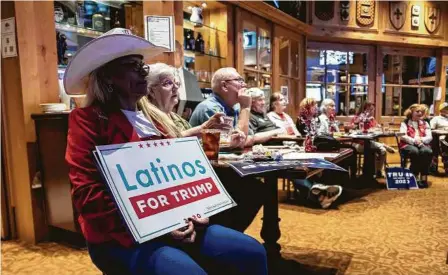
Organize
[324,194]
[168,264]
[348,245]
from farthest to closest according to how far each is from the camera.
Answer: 1. [324,194]
2. [348,245]
3. [168,264]

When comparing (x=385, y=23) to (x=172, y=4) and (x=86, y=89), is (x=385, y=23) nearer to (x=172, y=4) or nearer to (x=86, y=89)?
(x=172, y=4)

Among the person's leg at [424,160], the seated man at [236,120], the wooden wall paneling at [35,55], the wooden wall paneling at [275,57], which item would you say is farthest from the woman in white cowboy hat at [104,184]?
the wooden wall paneling at [275,57]

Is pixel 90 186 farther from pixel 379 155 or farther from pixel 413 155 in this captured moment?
pixel 379 155

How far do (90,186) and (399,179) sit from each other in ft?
13.7

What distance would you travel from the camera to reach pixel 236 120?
240 centimetres

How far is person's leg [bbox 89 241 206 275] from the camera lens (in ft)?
3.23

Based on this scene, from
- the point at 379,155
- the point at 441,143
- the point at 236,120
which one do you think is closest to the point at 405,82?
the point at 441,143

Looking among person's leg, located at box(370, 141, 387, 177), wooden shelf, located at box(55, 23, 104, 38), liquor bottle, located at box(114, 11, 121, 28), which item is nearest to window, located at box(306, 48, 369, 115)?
person's leg, located at box(370, 141, 387, 177)

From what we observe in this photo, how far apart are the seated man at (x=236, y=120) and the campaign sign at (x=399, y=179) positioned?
8.85 ft

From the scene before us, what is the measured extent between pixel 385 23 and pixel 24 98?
672 centimetres

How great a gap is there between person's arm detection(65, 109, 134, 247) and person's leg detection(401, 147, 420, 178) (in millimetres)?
4489

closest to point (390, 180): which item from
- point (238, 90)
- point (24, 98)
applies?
point (238, 90)

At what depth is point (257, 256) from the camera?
1.19 metres

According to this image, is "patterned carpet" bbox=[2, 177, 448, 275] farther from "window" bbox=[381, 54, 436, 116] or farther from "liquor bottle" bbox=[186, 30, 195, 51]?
"window" bbox=[381, 54, 436, 116]
